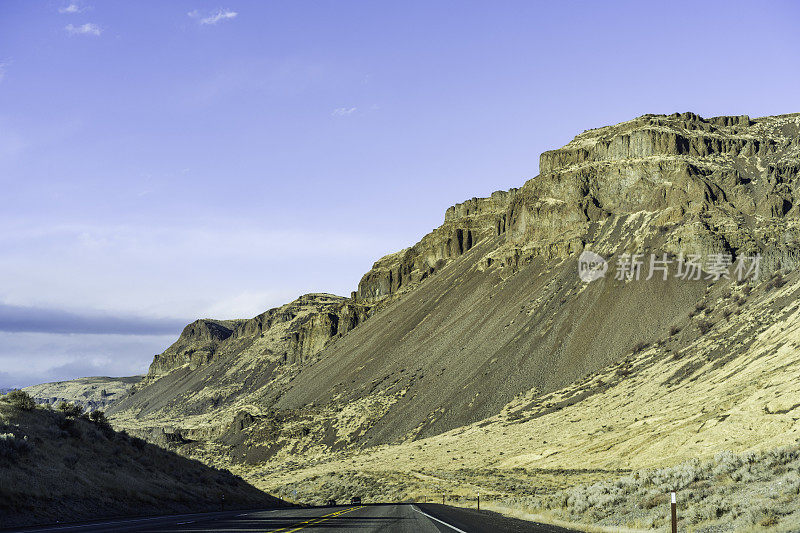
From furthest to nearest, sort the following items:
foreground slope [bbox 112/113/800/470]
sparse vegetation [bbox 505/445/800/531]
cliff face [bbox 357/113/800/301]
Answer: cliff face [bbox 357/113/800/301]
foreground slope [bbox 112/113/800/470]
sparse vegetation [bbox 505/445/800/531]

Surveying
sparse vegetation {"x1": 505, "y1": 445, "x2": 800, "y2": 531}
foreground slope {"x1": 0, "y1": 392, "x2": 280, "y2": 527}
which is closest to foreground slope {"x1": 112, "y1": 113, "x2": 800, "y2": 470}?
foreground slope {"x1": 0, "y1": 392, "x2": 280, "y2": 527}

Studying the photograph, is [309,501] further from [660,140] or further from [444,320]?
[660,140]

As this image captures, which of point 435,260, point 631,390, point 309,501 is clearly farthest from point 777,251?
point 435,260

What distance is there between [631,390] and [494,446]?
1731 cm

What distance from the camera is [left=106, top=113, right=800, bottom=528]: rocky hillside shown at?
229 feet

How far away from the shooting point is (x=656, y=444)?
4784cm

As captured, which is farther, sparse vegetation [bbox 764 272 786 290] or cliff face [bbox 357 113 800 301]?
cliff face [bbox 357 113 800 301]
